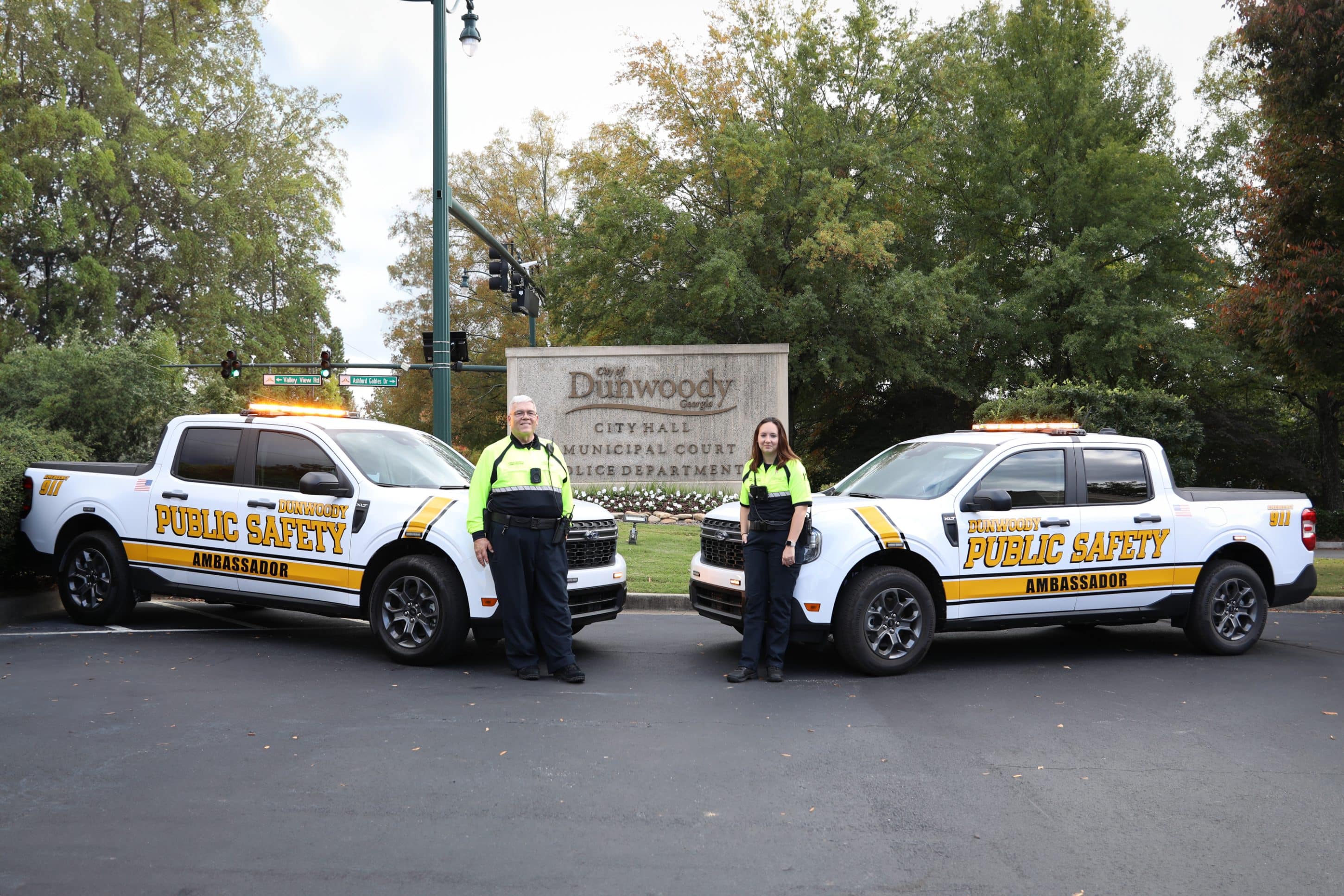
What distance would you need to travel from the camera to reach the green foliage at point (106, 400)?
17562mm

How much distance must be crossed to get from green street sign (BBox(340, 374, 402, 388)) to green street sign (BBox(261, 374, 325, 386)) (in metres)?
6.50

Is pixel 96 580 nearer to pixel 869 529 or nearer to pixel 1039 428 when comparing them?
pixel 869 529

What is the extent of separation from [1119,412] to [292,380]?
20078 millimetres

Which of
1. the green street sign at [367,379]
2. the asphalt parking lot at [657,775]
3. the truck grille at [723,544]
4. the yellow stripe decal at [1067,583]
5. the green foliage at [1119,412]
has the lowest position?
the asphalt parking lot at [657,775]

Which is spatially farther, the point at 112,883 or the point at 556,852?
the point at 556,852

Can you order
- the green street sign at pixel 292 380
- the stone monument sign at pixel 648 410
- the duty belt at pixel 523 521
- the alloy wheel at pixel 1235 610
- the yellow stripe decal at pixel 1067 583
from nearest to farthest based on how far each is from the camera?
the duty belt at pixel 523 521, the yellow stripe decal at pixel 1067 583, the alloy wheel at pixel 1235 610, the stone monument sign at pixel 648 410, the green street sign at pixel 292 380

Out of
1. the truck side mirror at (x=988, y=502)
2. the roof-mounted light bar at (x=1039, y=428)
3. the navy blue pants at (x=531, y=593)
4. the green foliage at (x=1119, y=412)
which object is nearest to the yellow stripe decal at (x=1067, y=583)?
the truck side mirror at (x=988, y=502)

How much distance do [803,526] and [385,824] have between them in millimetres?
3627

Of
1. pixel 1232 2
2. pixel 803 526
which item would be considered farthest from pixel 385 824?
pixel 1232 2

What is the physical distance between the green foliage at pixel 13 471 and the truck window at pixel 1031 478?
8.21 m

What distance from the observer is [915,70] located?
3020 cm

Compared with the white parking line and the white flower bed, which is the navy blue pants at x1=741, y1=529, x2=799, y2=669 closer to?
the white parking line

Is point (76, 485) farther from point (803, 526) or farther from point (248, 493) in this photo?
point (803, 526)

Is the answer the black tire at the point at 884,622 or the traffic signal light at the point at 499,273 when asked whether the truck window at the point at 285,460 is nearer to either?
the black tire at the point at 884,622
